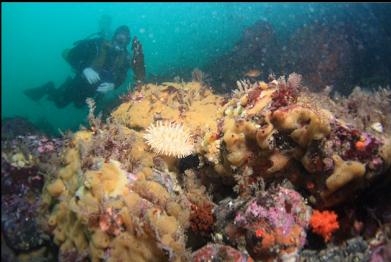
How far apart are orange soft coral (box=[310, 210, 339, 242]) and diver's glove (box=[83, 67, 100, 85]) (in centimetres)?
748

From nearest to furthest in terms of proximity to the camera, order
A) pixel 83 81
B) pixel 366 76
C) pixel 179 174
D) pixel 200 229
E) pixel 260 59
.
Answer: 1. pixel 200 229
2. pixel 179 174
3. pixel 83 81
4. pixel 366 76
5. pixel 260 59

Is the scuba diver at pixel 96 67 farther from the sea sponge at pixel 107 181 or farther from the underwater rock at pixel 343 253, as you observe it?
the underwater rock at pixel 343 253

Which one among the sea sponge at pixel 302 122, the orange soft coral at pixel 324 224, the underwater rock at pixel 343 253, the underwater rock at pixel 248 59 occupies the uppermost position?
the sea sponge at pixel 302 122

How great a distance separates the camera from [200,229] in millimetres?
4559

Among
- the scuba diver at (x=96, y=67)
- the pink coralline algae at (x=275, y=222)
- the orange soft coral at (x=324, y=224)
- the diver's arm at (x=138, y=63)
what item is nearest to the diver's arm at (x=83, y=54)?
the scuba diver at (x=96, y=67)

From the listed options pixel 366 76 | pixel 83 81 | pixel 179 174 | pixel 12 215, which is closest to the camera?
pixel 12 215

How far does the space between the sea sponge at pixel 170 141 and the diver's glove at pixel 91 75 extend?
5.33 meters

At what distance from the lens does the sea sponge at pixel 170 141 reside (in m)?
4.79

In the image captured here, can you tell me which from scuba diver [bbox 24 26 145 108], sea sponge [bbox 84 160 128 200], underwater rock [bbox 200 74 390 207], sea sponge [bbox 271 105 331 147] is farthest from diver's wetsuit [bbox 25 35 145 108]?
sea sponge [bbox 271 105 331 147]

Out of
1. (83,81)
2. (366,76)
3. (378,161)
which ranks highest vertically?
(378,161)

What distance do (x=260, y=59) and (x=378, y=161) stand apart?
9.92m

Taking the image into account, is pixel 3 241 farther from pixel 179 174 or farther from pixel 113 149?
pixel 179 174

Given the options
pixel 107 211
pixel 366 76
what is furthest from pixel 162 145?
pixel 366 76

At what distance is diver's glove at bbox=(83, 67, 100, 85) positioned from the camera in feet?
31.0
